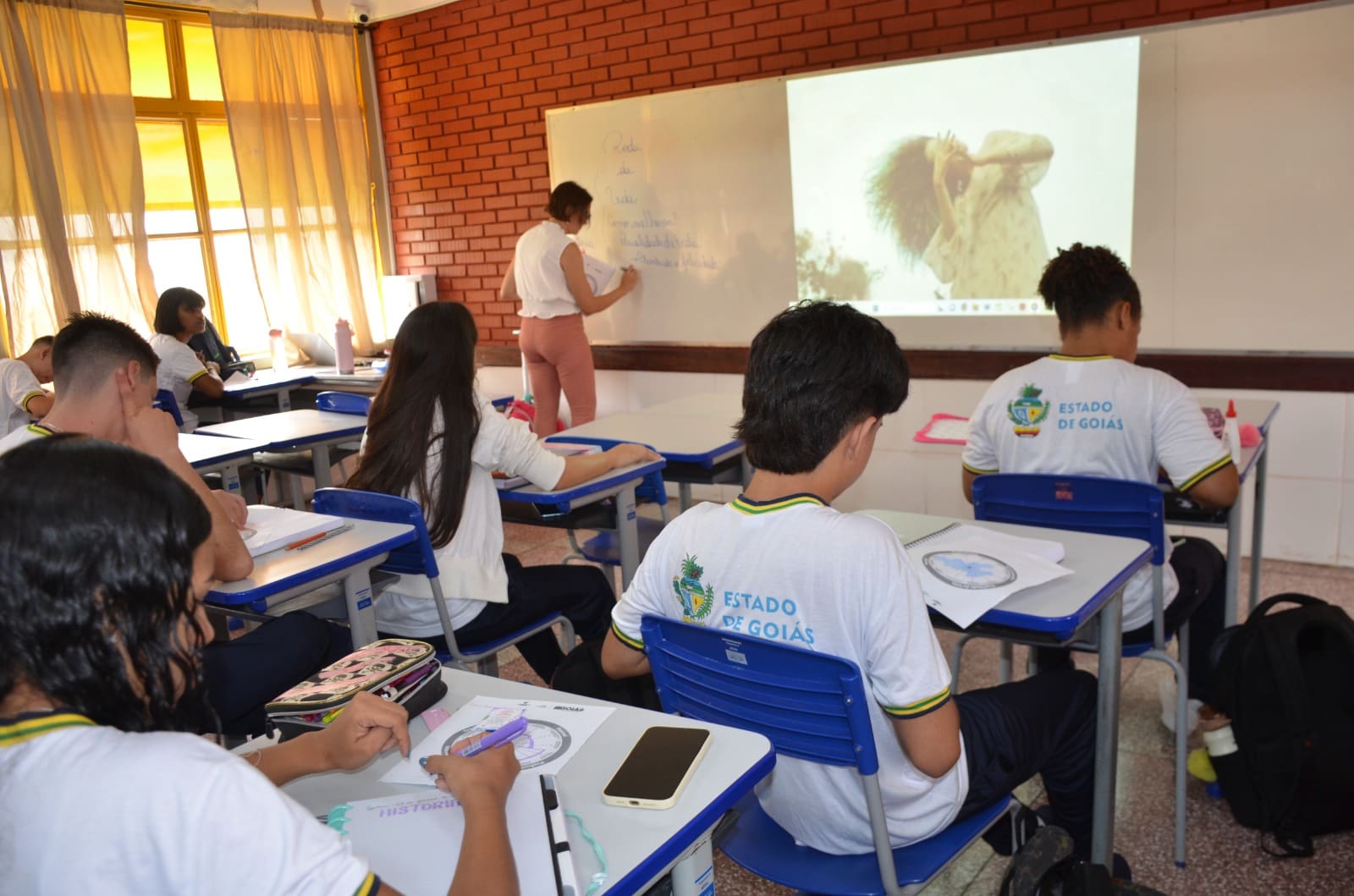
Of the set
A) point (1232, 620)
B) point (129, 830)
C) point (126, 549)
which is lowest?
point (1232, 620)

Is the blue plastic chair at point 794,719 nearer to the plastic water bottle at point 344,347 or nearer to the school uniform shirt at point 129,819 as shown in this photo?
the school uniform shirt at point 129,819

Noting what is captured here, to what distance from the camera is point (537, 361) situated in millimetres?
5355

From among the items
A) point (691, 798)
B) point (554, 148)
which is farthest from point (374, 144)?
point (691, 798)

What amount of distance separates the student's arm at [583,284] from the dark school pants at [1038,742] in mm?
3662

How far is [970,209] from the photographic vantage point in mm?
4250

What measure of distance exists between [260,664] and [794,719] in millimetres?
1365

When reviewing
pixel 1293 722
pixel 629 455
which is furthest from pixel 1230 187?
pixel 629 455

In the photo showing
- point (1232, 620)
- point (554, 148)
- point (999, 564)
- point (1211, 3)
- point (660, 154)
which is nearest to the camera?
point (999, 564)

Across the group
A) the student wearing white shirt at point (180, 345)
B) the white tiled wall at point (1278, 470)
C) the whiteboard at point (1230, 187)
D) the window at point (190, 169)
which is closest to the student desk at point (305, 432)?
the student wearing white shirt at point (180, 345)

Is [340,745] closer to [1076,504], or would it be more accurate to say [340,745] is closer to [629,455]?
[1076,504]

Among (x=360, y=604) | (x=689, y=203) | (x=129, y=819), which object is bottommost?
(x=360, y=604)

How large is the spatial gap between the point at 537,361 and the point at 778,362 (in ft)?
13.2

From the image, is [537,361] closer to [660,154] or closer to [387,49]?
[660,154]

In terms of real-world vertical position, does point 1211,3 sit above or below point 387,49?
below
